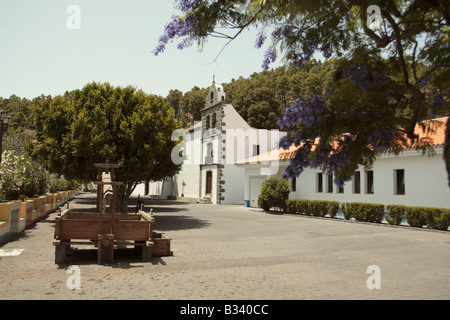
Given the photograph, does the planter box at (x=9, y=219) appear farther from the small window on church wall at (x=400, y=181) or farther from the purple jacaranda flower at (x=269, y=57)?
the small window on church wall at (x=400, y=181)

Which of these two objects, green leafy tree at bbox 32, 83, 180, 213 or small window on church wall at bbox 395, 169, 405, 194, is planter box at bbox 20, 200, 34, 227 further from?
small window on church wall at bbox 395, 169, 405, 194

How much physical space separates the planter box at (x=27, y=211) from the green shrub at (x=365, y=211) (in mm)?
15326

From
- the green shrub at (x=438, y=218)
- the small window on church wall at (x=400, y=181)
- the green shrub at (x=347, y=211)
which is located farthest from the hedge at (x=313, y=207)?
the green shrub at (x=438, y=218)

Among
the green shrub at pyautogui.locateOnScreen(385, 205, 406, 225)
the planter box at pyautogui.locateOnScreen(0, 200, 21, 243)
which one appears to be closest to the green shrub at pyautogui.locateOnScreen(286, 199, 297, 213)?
the green shrub at pyautogui.locateOnScreen(385, 205, 406, 225)

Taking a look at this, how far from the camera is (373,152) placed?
349 cm

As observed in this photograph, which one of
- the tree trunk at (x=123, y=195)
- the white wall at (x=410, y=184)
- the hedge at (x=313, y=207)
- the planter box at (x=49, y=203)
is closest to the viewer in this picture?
the white wall at (x=410, y=184)

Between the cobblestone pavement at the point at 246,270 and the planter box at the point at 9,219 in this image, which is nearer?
the cobblestone pavement at the point at 246,270

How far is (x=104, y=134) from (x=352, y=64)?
42.4ft

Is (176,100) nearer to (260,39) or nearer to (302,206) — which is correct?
(302,206)

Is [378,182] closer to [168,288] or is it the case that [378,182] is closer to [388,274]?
[388,274]

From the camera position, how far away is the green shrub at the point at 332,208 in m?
20.3

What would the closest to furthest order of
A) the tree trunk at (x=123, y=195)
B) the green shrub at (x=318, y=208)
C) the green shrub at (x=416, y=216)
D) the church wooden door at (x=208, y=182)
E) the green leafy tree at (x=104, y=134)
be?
1. the green leafy tree at (x=104, y=134)
2. the green shrub at (x=416, y=216)
3. the tree trunk at (x=123, y=195)
4. the green shrub at (x=318, y=208)
5. the church wooden door at (x=208, y=182)

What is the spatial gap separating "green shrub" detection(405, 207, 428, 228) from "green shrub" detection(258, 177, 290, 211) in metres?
8.86

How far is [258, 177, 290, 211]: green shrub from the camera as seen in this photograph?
23969mm
